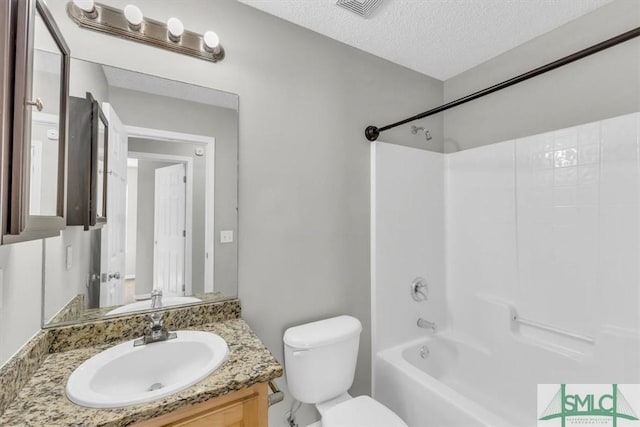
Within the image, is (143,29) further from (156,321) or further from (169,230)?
(156,321)

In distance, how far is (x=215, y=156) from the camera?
1462 millimetres

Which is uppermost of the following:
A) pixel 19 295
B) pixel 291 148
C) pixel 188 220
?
pixel 291 148

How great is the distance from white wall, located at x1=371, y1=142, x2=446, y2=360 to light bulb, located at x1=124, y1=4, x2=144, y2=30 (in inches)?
54.8

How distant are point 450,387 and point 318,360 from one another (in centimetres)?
110

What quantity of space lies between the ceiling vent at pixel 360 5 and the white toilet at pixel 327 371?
5.65ft

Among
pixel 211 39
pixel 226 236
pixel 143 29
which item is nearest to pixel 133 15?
pixel 143 29

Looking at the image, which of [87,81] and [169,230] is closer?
[87,81]

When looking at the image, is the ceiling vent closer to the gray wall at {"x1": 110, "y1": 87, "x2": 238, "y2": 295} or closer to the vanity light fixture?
the vanity light fixture

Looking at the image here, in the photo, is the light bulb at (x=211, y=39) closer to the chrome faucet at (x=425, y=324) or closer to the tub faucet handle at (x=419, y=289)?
the tub faucet handle at (x=419, y=289)

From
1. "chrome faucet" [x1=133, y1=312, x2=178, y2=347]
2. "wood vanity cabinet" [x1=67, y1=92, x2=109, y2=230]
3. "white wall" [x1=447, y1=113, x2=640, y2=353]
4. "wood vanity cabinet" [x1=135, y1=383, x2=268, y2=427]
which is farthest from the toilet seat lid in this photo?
"wood vanity cabinet" [x1=67, y1=92, x2=109, y2=230]

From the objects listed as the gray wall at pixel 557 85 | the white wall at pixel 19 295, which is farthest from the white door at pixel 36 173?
the gray wall at pixel 557 85

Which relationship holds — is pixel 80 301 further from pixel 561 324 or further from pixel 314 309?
pixel 561 324

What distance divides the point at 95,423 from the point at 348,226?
1.43 m

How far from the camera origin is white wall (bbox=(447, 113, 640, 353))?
150 cm
